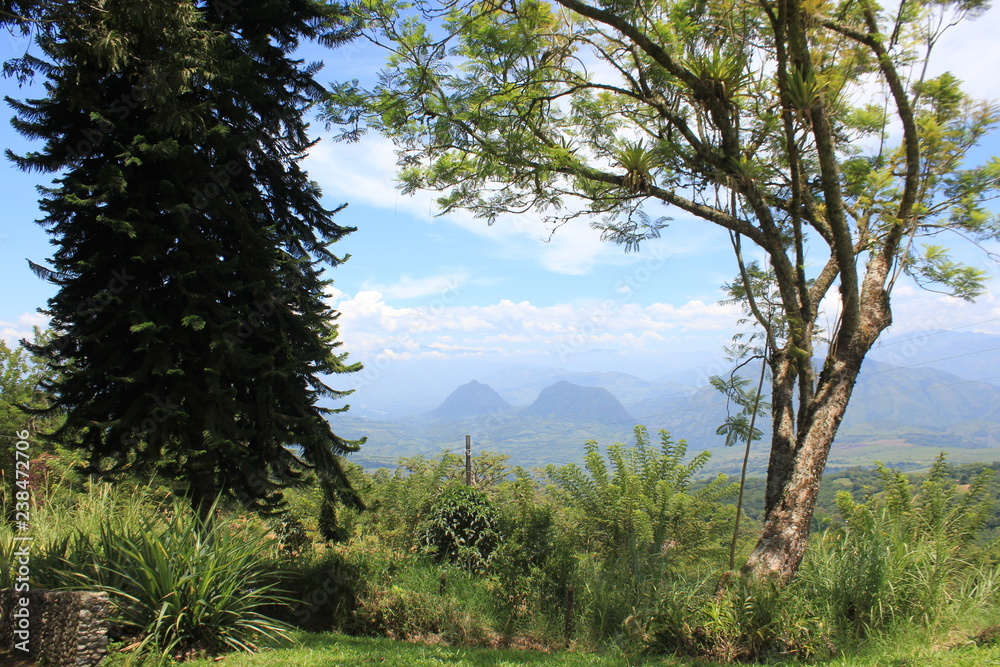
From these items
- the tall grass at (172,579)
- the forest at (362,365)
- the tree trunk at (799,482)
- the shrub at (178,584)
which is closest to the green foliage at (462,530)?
the forest at (362,365)

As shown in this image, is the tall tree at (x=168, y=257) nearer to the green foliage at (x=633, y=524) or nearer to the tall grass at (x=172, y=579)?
the tall grass at (x=172, y=579)

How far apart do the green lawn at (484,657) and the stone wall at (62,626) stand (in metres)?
0.19

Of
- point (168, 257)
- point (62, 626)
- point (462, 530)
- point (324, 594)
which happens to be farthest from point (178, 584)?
point (462, 530)

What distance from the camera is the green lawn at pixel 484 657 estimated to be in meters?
3.97

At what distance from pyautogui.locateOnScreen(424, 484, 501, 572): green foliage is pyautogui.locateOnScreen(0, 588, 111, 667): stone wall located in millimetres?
3991

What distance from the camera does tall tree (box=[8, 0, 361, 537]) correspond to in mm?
5105

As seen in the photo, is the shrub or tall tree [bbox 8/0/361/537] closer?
the shrub

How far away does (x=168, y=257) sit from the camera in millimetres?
5562

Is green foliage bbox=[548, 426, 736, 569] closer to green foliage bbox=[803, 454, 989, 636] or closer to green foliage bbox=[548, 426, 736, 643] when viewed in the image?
green foliage bbox=[548, 426, 736, 643]

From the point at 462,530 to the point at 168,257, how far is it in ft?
15.6

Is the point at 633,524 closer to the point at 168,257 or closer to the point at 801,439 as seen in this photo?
the point at 801,439

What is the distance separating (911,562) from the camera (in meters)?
5.03

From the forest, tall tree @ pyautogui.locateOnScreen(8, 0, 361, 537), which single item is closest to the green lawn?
the forest

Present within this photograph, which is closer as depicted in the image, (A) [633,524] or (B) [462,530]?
(A) [633,524]
